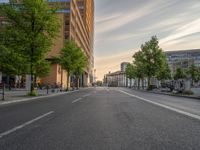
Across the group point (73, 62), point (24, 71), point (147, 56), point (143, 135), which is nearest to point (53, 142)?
point (143, 135)

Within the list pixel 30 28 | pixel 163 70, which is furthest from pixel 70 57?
pixel 163 70

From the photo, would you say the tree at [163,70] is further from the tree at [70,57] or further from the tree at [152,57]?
the tree at [70,57]

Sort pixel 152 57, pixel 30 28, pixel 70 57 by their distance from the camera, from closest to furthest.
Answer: pixel 30 28, pixel 70 57, pixel 152 57

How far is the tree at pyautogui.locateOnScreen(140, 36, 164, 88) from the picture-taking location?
178 ft

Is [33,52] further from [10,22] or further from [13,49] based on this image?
[10,22]

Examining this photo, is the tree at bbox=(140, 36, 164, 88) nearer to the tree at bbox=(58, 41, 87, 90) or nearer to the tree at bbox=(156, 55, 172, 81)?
the tree at bbox=(156, 55, 172, 81)

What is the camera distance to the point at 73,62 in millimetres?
48344

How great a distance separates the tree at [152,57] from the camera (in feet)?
178

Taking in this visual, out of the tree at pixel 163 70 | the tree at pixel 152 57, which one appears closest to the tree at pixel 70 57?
the tree at pixel 152 57

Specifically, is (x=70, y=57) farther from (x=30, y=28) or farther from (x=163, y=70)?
(x=163, y=70)

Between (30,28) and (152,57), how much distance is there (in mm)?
35754

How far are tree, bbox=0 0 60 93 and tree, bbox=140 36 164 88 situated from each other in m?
32.9

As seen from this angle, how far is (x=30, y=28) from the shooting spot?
82.4 ft

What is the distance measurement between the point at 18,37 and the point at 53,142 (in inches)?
832
